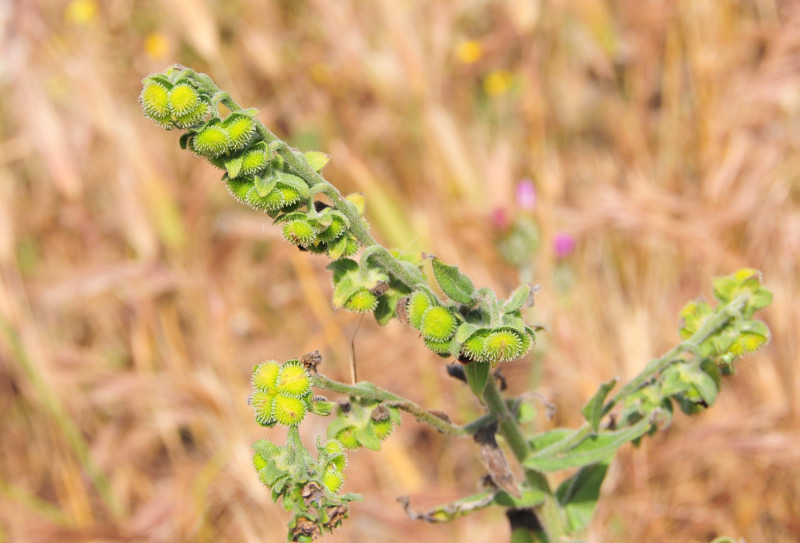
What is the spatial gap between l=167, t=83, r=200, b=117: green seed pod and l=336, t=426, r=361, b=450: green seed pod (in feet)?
1.99

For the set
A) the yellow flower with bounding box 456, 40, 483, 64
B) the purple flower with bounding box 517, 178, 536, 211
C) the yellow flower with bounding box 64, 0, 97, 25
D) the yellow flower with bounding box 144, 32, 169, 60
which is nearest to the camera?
the purple flower with bounding box 517, 178, 536, 211

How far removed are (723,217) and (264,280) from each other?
2.53 metres

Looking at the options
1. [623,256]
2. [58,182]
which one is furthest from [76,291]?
[623,256]

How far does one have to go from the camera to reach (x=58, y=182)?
12.9ft

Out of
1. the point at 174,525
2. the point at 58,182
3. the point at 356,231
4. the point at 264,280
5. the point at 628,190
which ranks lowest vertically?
the point at 356,231

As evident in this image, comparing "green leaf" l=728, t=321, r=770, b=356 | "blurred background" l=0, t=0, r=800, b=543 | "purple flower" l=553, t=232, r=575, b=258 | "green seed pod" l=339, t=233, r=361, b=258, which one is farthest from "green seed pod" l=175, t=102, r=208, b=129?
"purple flower" l=553, t=232, r=575, b=258

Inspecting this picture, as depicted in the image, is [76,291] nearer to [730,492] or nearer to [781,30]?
[730,492]

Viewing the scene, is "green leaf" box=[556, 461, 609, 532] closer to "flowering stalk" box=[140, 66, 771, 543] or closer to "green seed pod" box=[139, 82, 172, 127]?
"flowering stalk" box=[140, 66, 771, 543]

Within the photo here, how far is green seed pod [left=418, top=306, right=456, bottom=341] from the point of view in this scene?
4.17 feet

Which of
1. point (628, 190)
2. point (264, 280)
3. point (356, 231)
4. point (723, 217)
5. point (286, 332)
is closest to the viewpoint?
point (356, 231)

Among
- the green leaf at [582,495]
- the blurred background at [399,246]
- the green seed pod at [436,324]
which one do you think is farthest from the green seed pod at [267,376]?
the blurred background at [399,246]

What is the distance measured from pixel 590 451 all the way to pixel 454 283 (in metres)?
0.50

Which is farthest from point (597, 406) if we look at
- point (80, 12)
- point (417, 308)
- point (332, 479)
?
point (80, 12)

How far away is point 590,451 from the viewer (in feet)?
5.10
